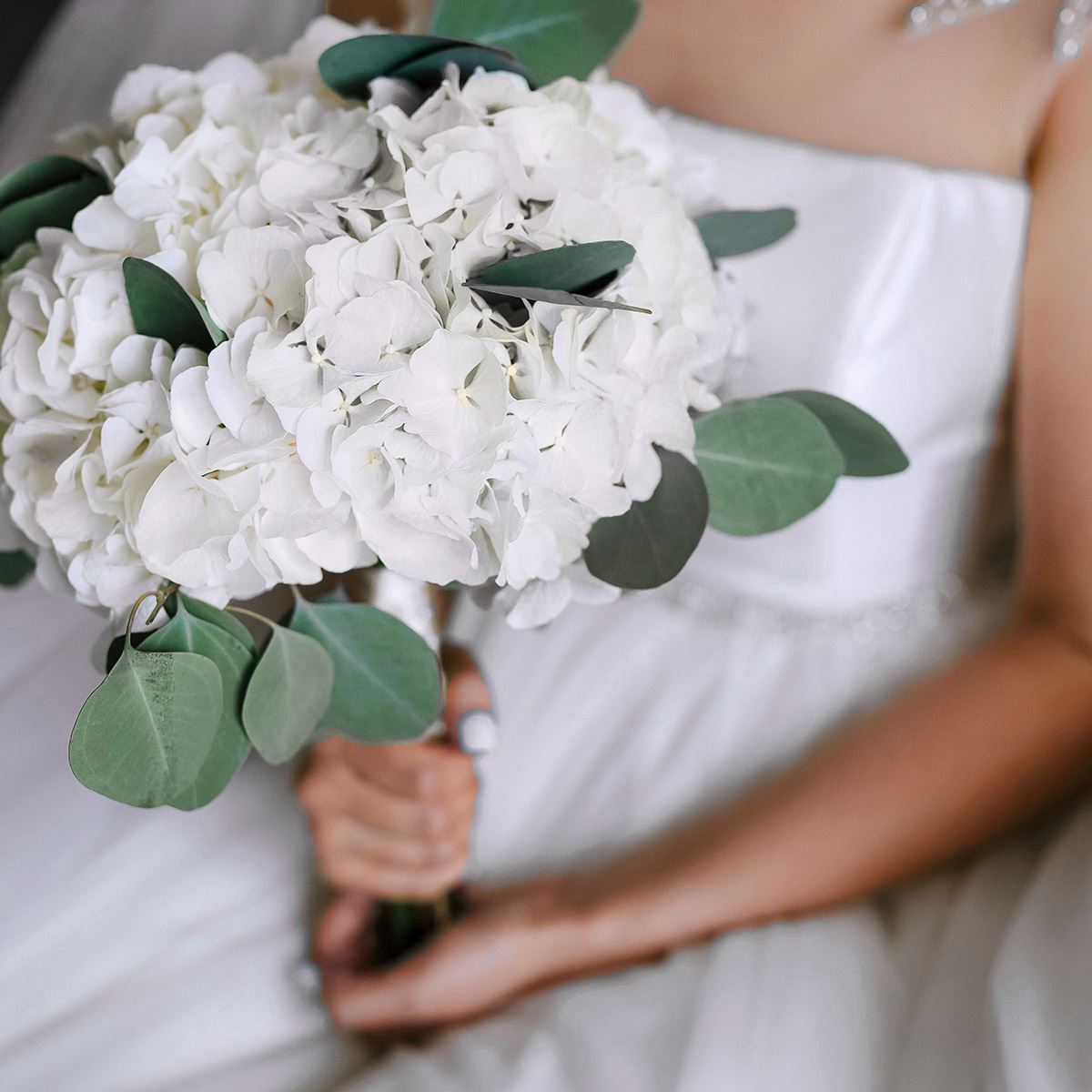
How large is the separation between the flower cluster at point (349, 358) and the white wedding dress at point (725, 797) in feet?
0.58

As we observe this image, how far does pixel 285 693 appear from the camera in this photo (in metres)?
0.50

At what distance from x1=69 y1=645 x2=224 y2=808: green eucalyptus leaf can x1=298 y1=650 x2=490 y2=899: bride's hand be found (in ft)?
0.81

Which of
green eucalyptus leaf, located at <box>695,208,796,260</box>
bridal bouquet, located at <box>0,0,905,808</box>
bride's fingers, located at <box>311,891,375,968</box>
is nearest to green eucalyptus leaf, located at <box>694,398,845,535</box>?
bridal bouquet, located at <box>0,0,905,808</box>

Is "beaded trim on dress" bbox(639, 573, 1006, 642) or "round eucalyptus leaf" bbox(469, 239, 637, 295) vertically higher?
"round eucalyptus leaf" bbox(469, 239, 637, 295)

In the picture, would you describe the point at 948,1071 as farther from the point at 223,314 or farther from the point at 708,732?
the point at 223,314

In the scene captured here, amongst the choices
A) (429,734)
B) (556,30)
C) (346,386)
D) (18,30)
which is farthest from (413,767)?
(18,30)

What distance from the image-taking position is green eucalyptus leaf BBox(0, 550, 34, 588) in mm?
628

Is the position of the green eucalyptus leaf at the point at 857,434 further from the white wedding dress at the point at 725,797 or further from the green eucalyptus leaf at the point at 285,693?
the green eucalyptus leaf at the point at 285,693

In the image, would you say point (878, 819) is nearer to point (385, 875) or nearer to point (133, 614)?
point (385, 875)

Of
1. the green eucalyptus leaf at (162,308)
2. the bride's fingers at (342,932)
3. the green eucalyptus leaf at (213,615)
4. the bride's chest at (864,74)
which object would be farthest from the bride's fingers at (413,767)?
the bride's chest at (864,74)

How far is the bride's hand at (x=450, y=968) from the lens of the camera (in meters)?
0.74

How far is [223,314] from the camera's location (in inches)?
16.6

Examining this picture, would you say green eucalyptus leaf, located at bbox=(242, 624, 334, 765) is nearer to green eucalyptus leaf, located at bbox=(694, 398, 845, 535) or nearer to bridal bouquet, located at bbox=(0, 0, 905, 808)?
bridal bouquet, located at bbox=(0, 0, 905, 808)

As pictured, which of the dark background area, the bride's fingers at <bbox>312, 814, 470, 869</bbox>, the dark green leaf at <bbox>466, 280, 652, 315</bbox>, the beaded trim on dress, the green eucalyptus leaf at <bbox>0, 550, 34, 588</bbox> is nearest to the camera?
the dark green leaf at <bbox>466, 280, 652, 315</bbox>
